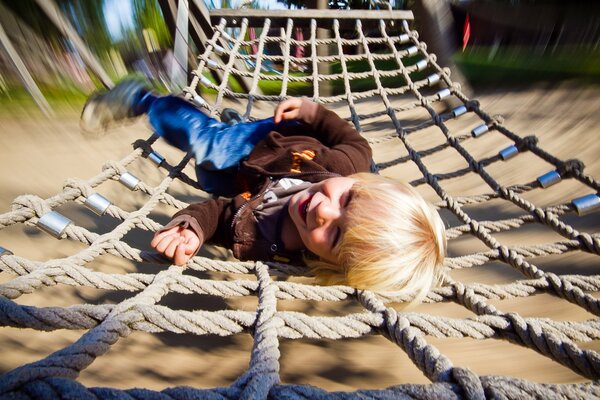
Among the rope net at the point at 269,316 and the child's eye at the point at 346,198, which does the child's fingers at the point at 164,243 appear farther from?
the child's eye at the point at 346,198

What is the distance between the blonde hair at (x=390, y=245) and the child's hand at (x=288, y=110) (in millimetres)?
375

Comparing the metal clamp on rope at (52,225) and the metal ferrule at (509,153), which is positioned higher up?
the metal ferrule at (509,153)

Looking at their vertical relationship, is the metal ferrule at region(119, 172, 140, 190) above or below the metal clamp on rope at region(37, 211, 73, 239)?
below

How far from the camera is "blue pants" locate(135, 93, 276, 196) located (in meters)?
0.99

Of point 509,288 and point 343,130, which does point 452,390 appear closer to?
point 509,288

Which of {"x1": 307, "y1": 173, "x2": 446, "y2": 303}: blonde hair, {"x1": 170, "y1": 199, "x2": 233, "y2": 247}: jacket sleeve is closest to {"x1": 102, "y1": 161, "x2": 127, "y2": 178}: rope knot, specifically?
{"x1": 170, "y1": 199, "x2": 233, "y2": 247}: jacket sleeve

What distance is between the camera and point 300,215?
2.41 feet

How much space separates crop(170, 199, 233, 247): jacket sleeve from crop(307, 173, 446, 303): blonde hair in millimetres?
269

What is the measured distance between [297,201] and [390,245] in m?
0.21

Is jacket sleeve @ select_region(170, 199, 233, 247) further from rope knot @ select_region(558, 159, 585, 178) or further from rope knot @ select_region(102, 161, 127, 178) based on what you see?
rope knot @ select_region(558, 159, 585, 178)

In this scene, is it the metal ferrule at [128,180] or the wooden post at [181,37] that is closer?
the metal ferrule at [128,180]

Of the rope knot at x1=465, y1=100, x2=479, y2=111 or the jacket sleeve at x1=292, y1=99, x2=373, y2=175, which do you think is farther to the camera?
the rope knot at x1=465, y1=100, x2=479, y2=111

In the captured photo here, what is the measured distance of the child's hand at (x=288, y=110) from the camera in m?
0.97

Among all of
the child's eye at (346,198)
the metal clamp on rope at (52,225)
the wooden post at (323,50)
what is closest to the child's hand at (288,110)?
the child's eye at (346,198)
